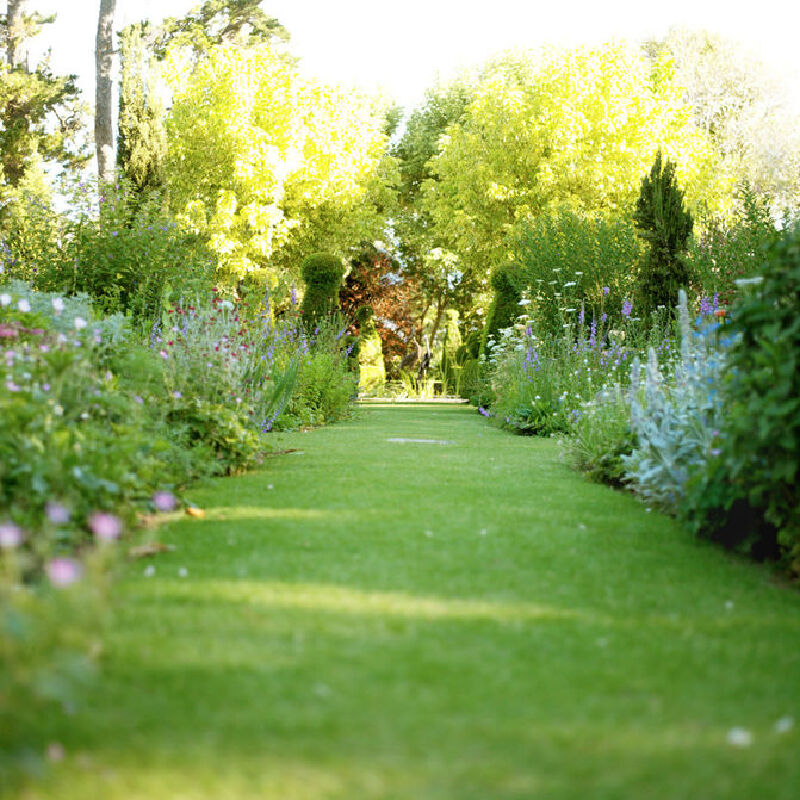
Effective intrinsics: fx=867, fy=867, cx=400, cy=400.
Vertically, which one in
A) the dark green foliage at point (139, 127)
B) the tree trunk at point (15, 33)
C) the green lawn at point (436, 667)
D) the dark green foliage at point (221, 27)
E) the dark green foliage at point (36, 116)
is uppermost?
the dark green foliage at point (221, 27)

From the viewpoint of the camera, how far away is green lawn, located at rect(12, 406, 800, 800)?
5.90 ft

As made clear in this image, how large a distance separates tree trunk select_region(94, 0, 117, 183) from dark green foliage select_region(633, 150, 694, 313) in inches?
470

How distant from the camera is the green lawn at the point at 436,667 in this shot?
180 centimetres

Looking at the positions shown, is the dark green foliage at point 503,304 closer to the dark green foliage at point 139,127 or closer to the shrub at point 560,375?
the shrub at point 560,375

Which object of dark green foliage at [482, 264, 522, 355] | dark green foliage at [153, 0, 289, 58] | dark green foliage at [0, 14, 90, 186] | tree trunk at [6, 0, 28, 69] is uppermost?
dark green foliage at [153, 0, 289, 58]

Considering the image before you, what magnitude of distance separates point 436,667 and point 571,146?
23126 millimetres

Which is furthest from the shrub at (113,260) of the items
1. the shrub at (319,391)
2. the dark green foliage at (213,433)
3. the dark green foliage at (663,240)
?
the dark green foliage at (663,240)

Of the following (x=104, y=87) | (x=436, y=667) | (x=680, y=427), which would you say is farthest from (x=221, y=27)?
(x=436, y=667)

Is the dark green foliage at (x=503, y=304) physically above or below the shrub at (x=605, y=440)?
above

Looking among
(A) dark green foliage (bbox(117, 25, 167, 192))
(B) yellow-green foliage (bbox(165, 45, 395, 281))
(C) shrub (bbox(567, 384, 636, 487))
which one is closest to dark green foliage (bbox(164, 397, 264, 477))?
(C) shrub (bbox(567, 384, 636, 487))

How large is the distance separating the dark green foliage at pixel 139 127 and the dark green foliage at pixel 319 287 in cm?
577

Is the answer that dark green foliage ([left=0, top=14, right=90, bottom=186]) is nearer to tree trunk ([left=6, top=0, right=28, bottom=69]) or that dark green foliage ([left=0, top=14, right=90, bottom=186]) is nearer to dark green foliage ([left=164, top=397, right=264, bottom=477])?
tree trunk ([left=6, top=0, right=28, bottom=69])

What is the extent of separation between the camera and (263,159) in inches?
972

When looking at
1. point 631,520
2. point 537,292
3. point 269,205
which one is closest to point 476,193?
point 269,205
